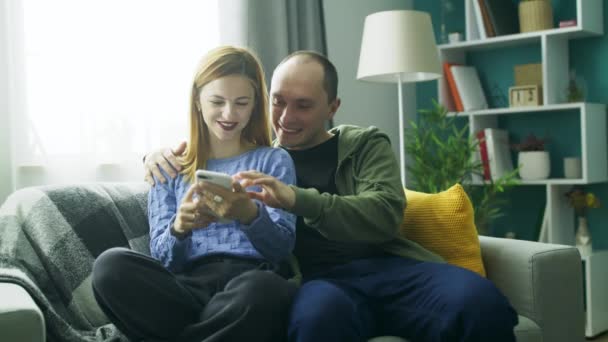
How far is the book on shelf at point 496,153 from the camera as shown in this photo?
3.42 m

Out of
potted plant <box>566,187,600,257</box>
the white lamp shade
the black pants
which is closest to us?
the black pants

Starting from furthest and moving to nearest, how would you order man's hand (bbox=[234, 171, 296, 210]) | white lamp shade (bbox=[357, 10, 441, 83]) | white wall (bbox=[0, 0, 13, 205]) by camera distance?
white lamp shade (bbox=[357, 10, 441, 83])
white wall (bbox=[0, 0, 13, 205])
man's hand (bbox=[234, 171, 296, 210])

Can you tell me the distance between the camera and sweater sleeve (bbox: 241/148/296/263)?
1562 millimetres

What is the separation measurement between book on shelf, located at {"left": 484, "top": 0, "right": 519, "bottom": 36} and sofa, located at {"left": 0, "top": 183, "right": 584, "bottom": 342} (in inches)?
70.9

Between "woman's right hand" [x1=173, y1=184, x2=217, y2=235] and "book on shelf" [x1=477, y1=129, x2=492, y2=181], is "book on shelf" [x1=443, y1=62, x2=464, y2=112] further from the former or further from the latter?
"woman's right hand" [x1=173, y1=184, x2=217, y2=235]

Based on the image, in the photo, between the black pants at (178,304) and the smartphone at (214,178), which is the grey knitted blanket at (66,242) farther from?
the smartphone at (214,178)

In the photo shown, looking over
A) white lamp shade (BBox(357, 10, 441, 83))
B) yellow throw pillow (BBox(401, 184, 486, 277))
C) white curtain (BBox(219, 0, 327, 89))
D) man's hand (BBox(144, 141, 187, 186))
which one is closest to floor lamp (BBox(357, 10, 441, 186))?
white lamp shade (BBox(357, 10, 441, 83))

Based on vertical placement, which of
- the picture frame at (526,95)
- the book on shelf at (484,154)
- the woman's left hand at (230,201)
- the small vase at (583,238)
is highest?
the picture frame at (526,95)

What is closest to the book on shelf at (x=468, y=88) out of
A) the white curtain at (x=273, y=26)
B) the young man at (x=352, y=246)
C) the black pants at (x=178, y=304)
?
the white curtain at (x=273, y=26)

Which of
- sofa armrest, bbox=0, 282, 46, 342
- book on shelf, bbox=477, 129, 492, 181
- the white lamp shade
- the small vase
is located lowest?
the small vase

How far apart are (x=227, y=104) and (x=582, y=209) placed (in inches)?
84.9

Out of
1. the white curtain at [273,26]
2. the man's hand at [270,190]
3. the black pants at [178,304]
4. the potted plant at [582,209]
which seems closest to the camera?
the black pants at [178,304]

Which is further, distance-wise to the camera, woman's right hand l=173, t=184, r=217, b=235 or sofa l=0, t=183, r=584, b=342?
sofa l=0, t=183, r=584, b=342

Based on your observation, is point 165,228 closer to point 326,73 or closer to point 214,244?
point 214,244
